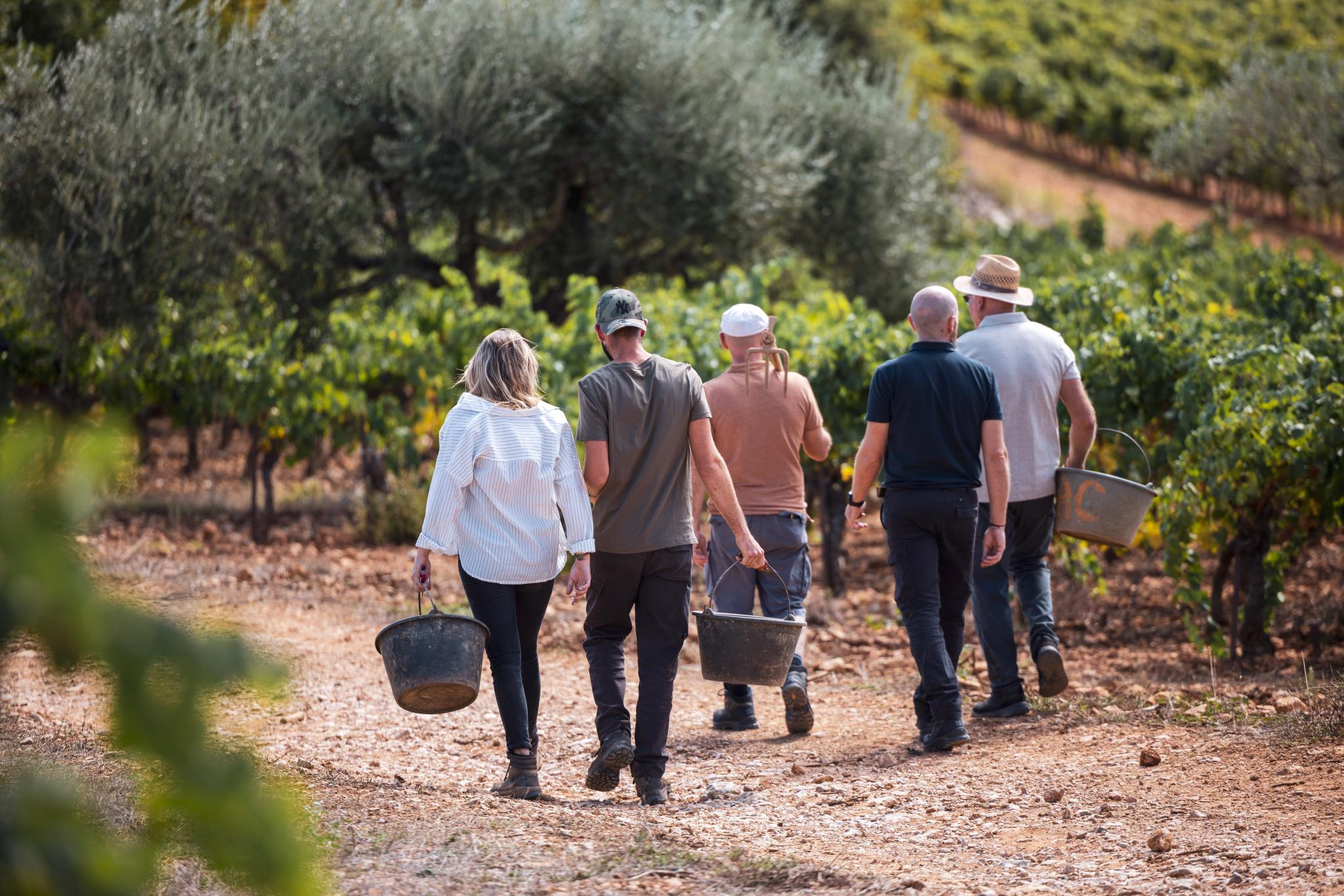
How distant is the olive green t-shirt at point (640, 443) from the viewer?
4301 mm

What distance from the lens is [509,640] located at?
14.0 ft

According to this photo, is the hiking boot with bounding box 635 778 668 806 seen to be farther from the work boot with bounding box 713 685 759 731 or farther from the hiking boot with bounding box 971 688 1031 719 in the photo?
the hiking boot with bounding box 971 688 1031 719

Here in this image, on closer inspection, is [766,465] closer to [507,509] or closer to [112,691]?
[507,509]

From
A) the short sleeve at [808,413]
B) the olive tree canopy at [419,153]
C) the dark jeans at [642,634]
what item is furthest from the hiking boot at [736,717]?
the olive tree canopy at [419,153]

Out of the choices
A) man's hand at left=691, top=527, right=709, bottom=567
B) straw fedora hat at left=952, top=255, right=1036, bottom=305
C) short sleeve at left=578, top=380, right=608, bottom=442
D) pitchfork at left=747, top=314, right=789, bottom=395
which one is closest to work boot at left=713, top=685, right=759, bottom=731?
man's hand at left=691, top=527, right=709, bottom=567

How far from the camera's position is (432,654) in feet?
13.2

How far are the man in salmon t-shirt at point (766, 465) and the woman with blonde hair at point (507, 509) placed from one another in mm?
938

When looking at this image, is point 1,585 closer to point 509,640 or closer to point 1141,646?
point 509,640

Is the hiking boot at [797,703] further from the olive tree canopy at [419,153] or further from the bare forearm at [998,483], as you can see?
the olive tree canopy at [419,153]

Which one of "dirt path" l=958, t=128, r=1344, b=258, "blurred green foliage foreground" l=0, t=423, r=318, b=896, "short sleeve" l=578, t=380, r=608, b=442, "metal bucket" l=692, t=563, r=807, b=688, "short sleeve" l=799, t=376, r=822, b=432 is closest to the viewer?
"blurred green foliage foreground" l=0, t=423, r=318, b=896

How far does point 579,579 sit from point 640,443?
0.50m

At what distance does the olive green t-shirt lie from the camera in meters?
4.30

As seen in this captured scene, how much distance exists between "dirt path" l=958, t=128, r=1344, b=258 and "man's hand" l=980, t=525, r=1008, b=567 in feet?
77.0

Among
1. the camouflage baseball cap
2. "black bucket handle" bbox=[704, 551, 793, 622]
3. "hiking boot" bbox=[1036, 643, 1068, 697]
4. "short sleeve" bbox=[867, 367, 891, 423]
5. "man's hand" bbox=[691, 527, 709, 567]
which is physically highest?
the camouflage baseball cap
